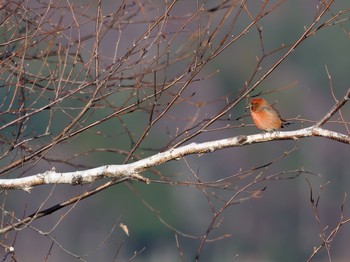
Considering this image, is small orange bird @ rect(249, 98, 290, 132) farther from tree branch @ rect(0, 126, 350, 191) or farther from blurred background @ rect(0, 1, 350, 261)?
blurred background @ rect(0, 1, 350, 261)

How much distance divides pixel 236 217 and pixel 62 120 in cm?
879

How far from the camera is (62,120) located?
32.5 metres

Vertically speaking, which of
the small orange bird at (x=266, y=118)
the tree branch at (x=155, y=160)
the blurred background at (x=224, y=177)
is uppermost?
the blurred background at (x=224, y=177)

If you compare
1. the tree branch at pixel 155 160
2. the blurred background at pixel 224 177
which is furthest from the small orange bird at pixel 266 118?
the blurred background at pixel 224 177

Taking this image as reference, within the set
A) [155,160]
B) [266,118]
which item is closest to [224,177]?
[266,118]

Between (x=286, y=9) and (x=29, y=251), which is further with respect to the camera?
(x=286, y=9)

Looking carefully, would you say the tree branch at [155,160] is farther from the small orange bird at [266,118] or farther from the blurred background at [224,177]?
the blurred background at [224,177]

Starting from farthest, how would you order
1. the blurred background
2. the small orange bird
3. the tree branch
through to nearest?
1. the blurred background
2. the small orange bird
3. the tree branch

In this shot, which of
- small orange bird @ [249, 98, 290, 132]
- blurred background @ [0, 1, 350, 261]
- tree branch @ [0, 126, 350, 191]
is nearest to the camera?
tree branch @ [0, 126, 350, 191]

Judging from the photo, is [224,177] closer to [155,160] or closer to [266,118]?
[266,118]

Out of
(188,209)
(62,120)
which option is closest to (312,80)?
(188,209)

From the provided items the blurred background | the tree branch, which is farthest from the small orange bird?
the blurred background

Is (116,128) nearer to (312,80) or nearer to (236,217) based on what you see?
(236,217)

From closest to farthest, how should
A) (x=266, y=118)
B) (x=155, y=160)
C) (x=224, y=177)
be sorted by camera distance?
(x=155, y=160) < (x=266, y=118) < (x=224, y=177)
